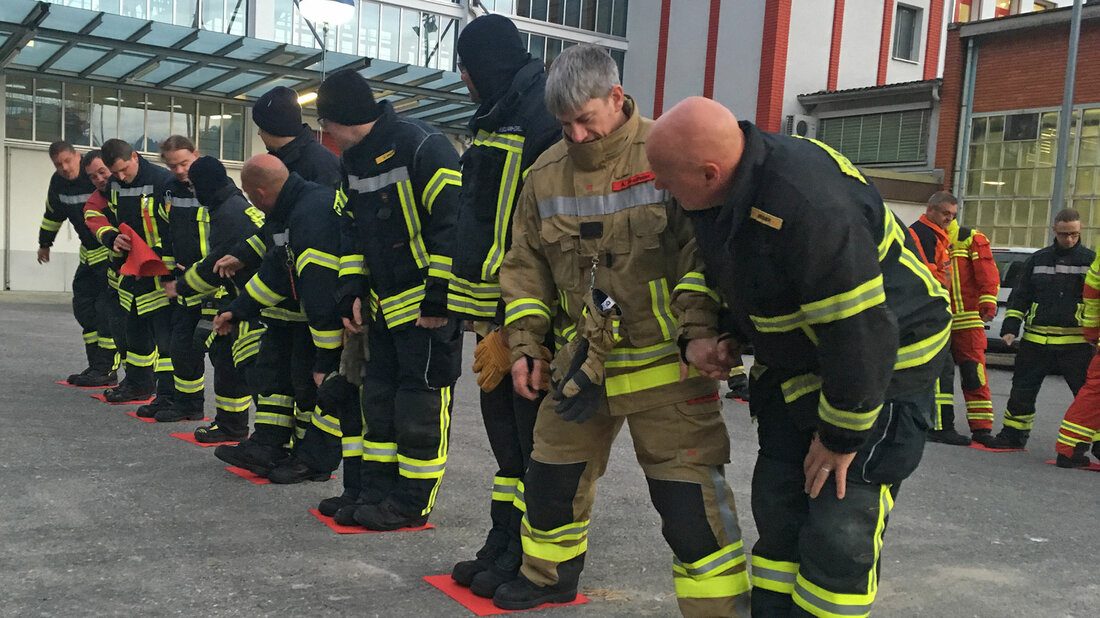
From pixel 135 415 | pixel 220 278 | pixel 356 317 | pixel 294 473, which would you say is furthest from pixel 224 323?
pixel 135 415

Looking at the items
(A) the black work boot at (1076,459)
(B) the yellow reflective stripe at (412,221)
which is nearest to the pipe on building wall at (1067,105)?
(A) the black work boot at (1076,459)

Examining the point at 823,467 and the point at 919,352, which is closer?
the point at 823,467

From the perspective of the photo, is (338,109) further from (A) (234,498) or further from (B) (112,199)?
(B) (112,199)

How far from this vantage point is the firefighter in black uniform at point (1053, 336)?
813 centimetres

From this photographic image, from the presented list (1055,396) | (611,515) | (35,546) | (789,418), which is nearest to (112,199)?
(35,546)

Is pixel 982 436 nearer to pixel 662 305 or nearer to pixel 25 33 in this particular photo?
pixel 662 305

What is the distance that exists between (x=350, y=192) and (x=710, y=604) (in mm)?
2739

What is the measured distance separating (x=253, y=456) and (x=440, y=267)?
2.11 meters

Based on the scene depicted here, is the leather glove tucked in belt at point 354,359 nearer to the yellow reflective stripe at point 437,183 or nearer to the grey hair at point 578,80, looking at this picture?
the yellow reflective stripe at point 437,183

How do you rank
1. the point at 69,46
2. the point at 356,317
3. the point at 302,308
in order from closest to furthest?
the point at 356,317
the point at 302,308
the point at 69,46

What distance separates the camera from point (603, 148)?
3.34 m

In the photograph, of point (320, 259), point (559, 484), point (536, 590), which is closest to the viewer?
point (559, 484)

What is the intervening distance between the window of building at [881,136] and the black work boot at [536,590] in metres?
24.5

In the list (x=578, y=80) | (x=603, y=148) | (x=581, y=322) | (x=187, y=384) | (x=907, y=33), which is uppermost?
(x=907, y=33)
